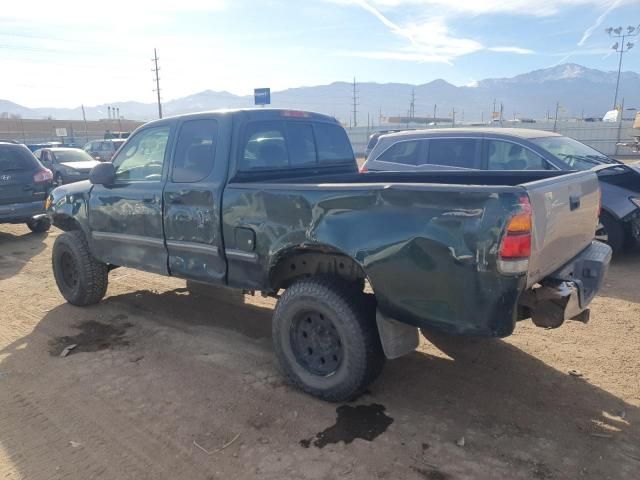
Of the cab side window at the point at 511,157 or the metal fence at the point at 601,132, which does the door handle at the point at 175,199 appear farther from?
the metal fence at the point at 601,132

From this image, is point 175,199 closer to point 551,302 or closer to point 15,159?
point 551,302

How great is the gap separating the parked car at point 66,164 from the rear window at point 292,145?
12.8 meters

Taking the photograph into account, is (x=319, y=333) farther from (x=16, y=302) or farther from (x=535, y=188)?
(x=16, y=302)

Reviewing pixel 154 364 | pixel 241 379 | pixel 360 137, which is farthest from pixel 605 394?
pixel 360 137

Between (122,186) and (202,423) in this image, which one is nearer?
(202,423)

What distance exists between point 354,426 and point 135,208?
2.86 metres

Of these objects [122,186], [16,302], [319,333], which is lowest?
[16,302]

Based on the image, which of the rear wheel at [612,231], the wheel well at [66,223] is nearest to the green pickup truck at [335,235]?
the wheel well at [66,223]

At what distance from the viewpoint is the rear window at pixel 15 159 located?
29.0 feet

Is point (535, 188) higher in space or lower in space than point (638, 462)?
higher

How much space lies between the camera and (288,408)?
3410 mm

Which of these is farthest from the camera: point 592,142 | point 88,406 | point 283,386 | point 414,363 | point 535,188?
point 592,142

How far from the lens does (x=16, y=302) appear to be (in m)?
5.80

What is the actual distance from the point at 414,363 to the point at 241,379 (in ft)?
4.62
